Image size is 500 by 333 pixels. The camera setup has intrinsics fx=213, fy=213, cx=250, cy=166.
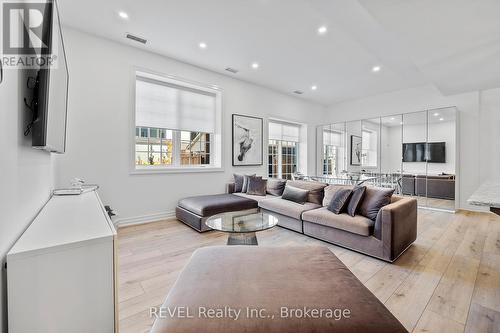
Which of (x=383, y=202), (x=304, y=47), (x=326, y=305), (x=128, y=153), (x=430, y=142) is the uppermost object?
(x=304, y=47)

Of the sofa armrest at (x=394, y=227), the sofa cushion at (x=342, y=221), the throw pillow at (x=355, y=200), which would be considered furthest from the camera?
the throw pillow at (x=355, y=200)

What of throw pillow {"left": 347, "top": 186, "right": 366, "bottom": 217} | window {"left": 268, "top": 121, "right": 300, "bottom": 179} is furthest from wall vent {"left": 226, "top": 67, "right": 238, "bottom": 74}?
throw pillow {"left": 347, "top": 186, "right": 366, "bottom": 217}

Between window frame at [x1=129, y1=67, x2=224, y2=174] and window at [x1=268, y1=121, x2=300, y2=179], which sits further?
window at [x1=268, y1=121, x2=300, y2=179]

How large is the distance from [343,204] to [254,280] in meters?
2.16

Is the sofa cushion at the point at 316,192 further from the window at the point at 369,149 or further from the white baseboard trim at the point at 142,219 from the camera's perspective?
the window at the point at 369,149

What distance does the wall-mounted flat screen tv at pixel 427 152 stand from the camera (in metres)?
4.96

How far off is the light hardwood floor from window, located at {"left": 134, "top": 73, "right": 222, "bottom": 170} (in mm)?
1353

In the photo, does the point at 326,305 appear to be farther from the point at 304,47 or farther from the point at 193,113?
the point at 193,113

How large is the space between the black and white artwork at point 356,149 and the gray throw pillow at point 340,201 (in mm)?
3959

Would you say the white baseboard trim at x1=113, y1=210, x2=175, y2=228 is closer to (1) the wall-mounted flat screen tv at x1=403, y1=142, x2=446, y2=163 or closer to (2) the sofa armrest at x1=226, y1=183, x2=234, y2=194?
(2) the sofa armrest at x1=226, y1=183, x2=234, y2=194

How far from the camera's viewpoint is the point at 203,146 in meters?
4.71

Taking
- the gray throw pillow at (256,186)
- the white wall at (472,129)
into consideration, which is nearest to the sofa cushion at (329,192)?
the gray throw pillow at (256,186)

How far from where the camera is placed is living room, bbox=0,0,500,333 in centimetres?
94

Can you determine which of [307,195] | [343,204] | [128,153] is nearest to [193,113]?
[128,153]
